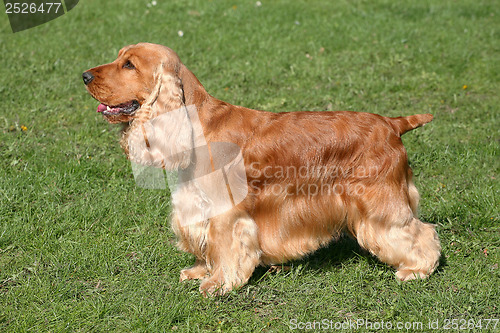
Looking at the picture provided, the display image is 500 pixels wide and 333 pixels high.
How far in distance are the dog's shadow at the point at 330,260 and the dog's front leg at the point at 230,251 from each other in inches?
9.8

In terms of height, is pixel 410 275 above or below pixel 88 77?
below

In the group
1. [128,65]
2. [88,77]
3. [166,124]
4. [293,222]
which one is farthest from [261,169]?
[88,77]

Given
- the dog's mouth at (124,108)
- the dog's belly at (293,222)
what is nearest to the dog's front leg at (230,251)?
the dog's belly at (293,222)

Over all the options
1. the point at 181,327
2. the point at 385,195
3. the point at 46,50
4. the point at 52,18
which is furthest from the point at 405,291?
the point at 52,18

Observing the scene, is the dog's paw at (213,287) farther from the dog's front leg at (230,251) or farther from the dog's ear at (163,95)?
the dog's ear at (163,95)

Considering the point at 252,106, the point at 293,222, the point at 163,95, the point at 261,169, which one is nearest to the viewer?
the point at 163,95

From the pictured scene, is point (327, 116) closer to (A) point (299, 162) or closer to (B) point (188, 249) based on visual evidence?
(A) point (299, 162)

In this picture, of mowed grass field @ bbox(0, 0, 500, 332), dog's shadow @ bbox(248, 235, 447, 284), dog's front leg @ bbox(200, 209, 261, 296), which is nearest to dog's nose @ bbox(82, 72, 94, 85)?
dog's front leg @ bbox(200, 209, 261, 296)

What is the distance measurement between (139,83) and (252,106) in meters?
3.09

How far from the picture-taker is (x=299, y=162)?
3600 millimetres

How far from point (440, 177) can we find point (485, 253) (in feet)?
3.85

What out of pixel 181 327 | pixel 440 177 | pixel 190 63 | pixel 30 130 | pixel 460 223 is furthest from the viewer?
pixel 190 63

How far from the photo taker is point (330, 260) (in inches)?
161

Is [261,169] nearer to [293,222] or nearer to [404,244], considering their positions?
[293,222]
